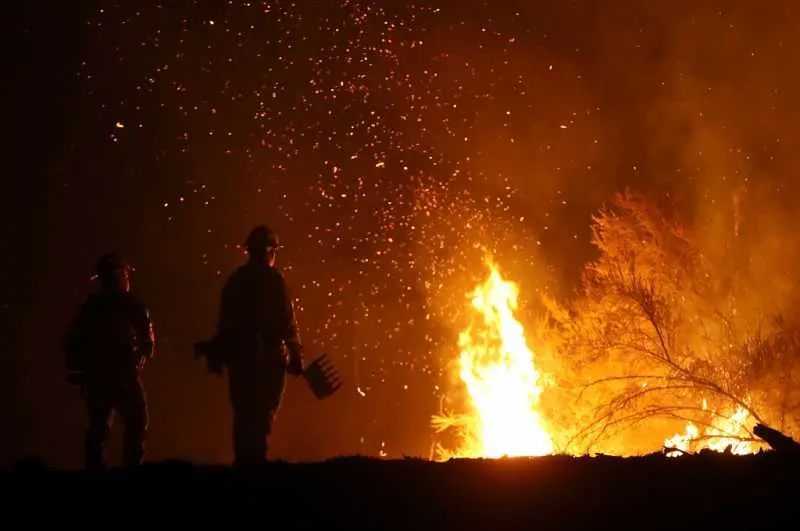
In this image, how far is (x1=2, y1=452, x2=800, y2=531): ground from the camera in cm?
535

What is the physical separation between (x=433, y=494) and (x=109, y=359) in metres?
3.87

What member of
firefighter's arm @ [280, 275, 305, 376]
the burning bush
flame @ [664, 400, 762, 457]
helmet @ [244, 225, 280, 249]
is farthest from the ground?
the burning bush

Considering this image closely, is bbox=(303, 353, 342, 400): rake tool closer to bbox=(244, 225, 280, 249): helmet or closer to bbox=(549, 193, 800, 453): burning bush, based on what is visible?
bbox=(244, 225, 280, 249): helmet

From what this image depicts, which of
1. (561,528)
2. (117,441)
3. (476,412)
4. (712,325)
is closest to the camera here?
(561,528)

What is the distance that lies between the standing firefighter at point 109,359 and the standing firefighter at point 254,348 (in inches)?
48.7

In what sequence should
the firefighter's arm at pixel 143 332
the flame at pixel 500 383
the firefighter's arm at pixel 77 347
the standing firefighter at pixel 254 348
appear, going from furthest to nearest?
the flame at pixel 500 383 → the firefighter's arm at pixel 143 332 → the firefighter's arm at pixel 77 347 → the standing firefighter at pixel 254 348

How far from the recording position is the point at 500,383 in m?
18.8

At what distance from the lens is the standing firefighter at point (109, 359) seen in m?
8.56

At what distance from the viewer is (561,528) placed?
17.6 feet

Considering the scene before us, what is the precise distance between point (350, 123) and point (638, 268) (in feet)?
41.5

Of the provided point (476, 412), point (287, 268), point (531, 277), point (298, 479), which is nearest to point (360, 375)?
point (287, 268)

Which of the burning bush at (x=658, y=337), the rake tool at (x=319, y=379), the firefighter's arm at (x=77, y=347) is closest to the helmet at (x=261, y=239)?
the rake tool at (x=319, y=379)

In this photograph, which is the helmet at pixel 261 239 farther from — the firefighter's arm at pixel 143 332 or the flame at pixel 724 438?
the flame at pixel 724 438

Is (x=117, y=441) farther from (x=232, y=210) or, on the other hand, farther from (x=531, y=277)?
(x=531, y=277)
